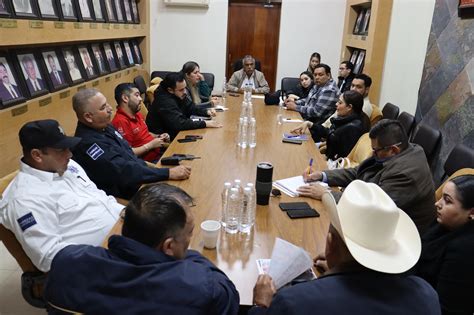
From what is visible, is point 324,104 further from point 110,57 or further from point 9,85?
point 9,85

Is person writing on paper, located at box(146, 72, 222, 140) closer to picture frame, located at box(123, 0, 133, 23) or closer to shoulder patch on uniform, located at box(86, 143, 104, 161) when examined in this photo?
shoulder patch on uniform, located at box(86, 143, 104, 161)

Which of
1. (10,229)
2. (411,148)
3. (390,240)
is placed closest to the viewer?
(390,240)

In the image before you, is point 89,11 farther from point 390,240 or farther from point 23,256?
point 390,240

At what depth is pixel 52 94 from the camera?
339cm

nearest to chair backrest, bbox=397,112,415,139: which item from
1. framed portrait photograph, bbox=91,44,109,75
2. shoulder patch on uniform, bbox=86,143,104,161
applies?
shoulder patch on uniform, bbox=86,143,104,161

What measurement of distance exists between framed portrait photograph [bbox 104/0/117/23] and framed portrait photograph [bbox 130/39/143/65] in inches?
49.5

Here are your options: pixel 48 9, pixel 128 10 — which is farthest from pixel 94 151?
pixel 128 10

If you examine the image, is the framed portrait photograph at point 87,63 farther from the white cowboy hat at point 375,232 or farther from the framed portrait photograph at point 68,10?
the white cowboy hat at point 375,232

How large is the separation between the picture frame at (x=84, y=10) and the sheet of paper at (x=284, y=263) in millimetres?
3569

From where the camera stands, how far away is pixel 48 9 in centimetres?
332

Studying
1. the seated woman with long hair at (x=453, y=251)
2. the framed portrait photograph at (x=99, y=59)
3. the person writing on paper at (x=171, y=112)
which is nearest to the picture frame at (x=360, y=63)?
Answer: the person writing on paper at (x=171, y=112)

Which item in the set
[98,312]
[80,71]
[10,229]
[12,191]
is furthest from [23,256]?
[80,71]

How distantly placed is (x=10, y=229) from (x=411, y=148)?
1966mm

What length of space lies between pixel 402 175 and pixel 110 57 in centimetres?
431
